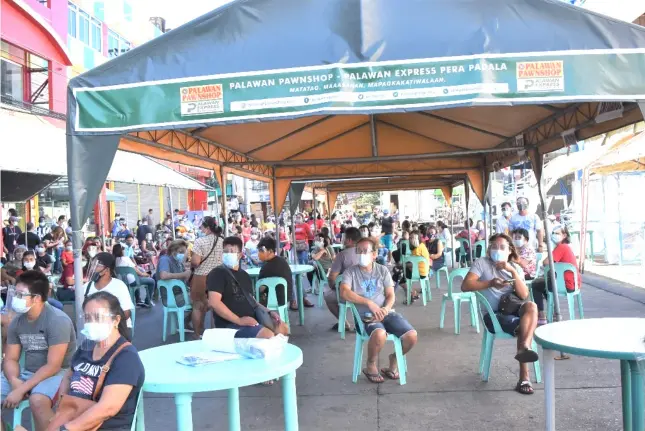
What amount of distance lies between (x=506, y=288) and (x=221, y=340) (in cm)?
286

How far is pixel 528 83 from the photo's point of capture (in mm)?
3998

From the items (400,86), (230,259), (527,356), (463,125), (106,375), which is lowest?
(527,356)

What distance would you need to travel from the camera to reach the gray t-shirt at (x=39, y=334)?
11.8 ft

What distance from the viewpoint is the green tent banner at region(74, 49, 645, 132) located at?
398 centimetres

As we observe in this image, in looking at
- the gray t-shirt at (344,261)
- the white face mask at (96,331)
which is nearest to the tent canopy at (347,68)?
the white face mask at (96,331)

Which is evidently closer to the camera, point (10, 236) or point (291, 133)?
point (291, 133)

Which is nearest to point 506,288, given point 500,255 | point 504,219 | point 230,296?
point 500,255

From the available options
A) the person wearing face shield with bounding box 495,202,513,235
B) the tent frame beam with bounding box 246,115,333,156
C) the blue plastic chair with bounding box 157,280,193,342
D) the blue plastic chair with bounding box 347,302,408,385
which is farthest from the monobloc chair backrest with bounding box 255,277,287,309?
the person wearing face shield with bounding box 495,202,513,235

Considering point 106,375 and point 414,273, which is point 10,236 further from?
point 106,375

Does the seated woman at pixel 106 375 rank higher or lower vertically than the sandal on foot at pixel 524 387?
higher

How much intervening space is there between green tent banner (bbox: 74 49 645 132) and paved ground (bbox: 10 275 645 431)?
2269mm

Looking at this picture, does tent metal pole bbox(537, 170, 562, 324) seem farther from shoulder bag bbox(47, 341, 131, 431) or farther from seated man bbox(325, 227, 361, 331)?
shoulder bag bbox(47, 341, 131, 431)

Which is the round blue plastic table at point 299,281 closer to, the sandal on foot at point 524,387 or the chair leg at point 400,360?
the chair leg at point 400,360

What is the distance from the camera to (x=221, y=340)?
10.8ft
